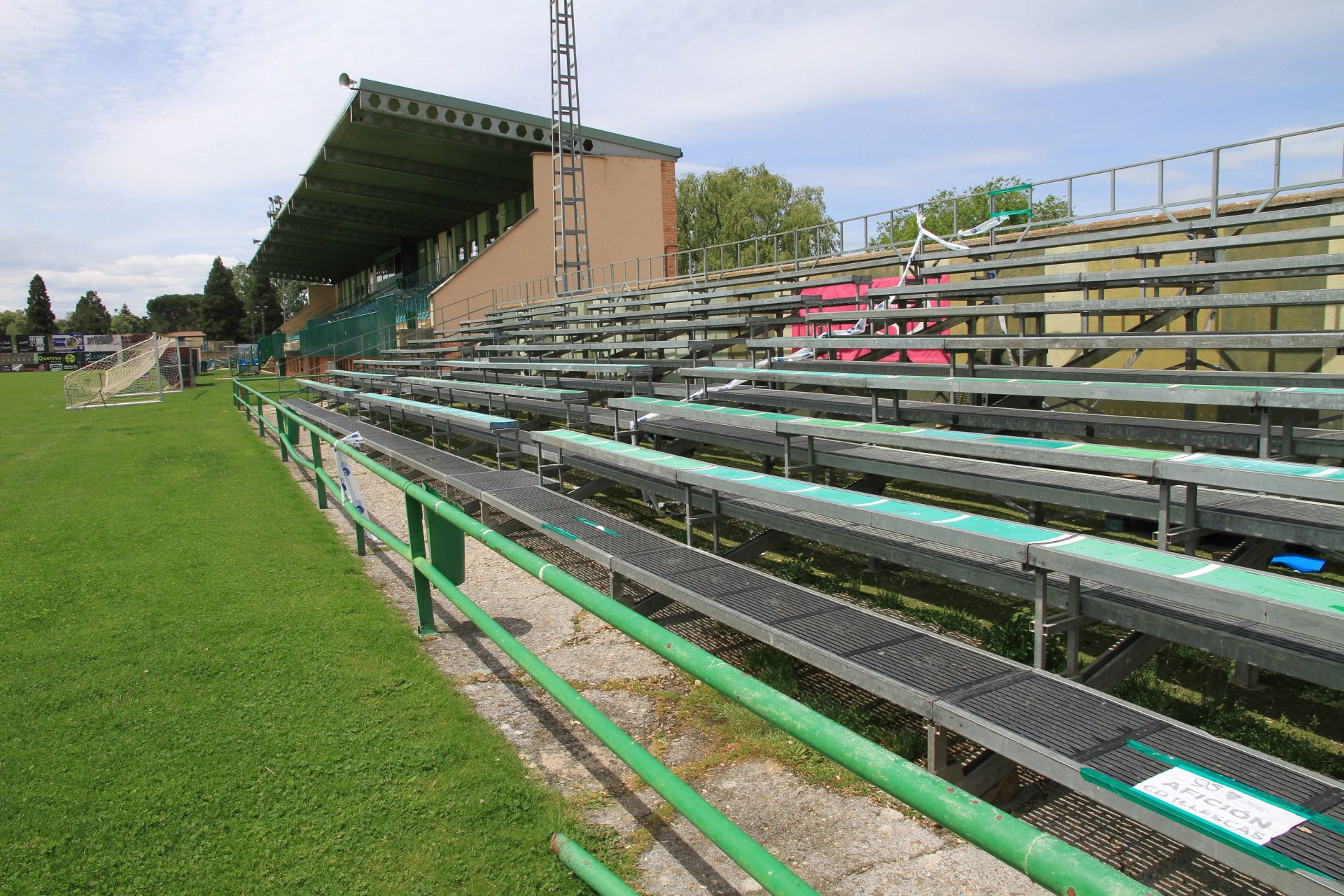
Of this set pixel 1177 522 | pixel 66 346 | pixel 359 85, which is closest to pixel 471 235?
pixel 359 85

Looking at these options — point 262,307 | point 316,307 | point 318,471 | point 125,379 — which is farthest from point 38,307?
point 318,471

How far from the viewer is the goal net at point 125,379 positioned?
22531mm

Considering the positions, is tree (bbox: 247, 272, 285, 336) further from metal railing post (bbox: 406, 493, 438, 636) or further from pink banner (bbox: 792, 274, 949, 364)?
metal railing post (bbox: 406, 493, 438, 636)

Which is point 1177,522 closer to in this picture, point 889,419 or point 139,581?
point 889,419

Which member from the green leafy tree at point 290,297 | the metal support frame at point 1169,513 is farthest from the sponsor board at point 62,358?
the metal support frame at point 1169,513

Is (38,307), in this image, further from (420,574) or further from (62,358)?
(420,574)

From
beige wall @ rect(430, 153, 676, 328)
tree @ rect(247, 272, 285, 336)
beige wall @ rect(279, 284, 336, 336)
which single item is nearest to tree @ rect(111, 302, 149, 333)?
tree @ rect(247, 272, 285, 336)

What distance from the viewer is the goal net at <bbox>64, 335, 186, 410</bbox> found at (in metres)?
22.5

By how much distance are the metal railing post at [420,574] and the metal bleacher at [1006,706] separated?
78cm

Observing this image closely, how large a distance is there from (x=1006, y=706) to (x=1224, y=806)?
64 centimetres

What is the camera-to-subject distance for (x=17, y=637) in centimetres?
439

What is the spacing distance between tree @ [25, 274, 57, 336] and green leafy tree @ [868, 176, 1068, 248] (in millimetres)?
106533

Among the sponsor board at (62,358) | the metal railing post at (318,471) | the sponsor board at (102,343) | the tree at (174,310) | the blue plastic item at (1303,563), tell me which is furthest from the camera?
the tree at (174,310)

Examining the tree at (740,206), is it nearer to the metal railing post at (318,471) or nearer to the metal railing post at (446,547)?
the metal railing post at (318,471)
